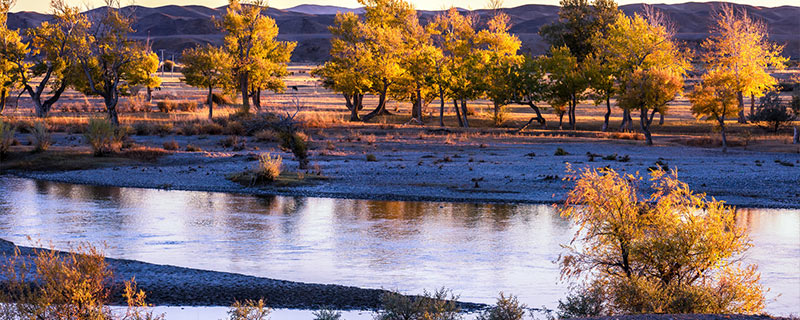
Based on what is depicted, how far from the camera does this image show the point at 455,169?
30625 mm

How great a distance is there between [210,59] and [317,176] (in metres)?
30.4

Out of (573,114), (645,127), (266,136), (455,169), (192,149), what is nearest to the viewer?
(455,169)

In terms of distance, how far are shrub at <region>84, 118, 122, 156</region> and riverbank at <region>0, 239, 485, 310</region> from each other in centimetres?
2099

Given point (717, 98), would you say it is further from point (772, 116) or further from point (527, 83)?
point (527, 83)

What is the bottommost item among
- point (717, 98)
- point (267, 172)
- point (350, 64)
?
point (267, 172)

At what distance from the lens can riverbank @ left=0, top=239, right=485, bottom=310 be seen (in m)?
12.9

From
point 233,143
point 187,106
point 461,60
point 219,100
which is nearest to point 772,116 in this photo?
point 461,60

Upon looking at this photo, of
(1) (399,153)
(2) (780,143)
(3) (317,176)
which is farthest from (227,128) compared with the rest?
(2) (780,143)

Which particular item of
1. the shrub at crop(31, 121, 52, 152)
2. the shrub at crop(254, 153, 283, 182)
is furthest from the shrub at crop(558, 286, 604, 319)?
the shrub at crop(31, 121, 52, 152)

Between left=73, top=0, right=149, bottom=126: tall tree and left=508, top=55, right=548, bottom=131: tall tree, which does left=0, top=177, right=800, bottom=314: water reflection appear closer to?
left=73, top=0, right=149, bottom=126: tall tree

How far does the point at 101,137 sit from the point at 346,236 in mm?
19281

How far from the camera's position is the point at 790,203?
2462 centimetres

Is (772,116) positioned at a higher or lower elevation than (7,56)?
lower

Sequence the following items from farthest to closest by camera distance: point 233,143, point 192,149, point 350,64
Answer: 1. point 350,64
2. point 233,143
3. point 192,149
